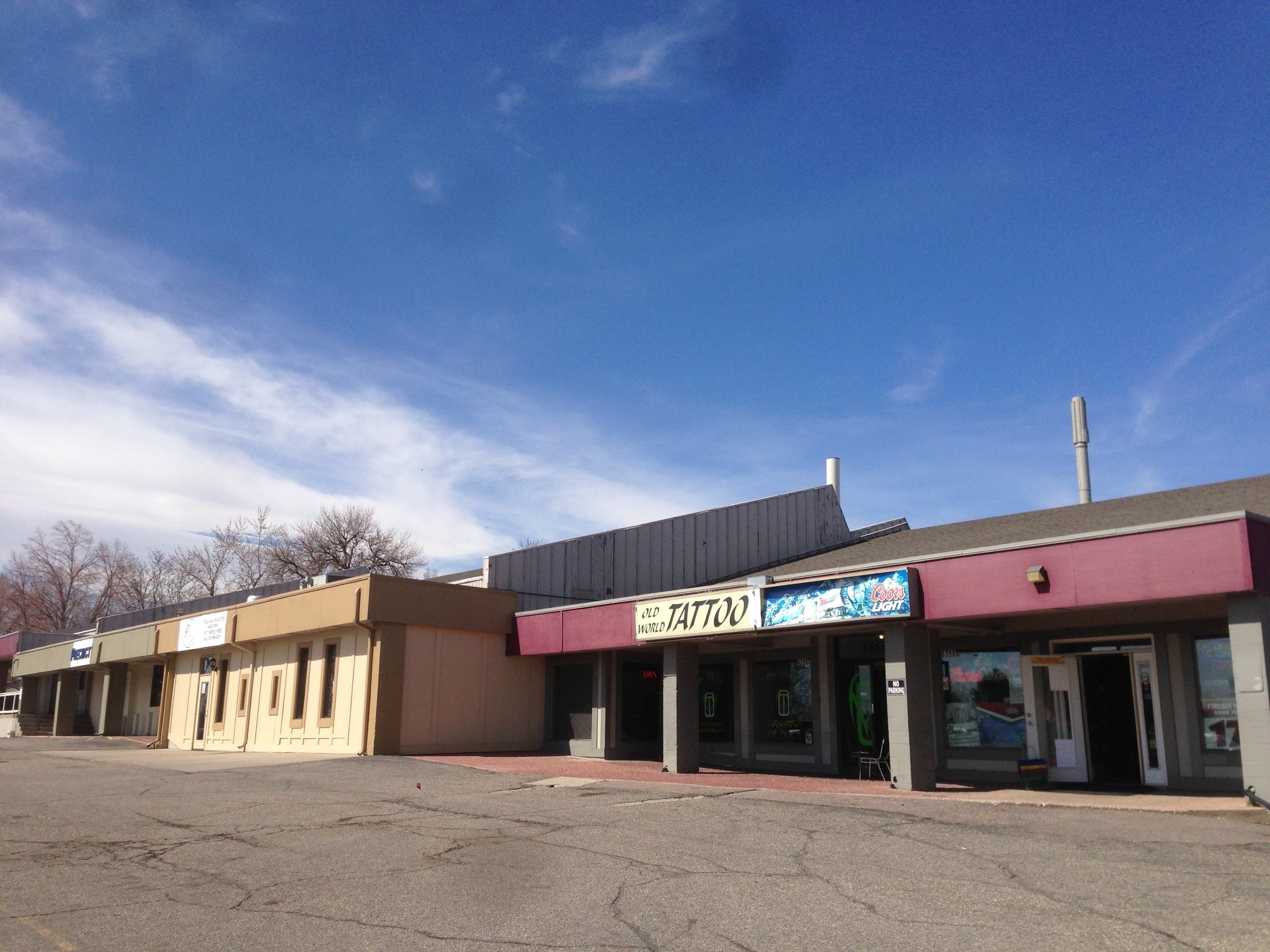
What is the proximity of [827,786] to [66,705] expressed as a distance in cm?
3925

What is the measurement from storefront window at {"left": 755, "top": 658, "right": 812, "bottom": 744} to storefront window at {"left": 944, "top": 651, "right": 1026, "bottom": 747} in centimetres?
324

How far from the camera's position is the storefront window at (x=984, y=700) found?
59.5 ft

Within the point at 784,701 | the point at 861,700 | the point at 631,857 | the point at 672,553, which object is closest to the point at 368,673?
the point at 672,553

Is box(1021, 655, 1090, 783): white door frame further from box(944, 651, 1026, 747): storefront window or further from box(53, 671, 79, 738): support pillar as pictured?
box(53, 671, 79, 738): support pillar

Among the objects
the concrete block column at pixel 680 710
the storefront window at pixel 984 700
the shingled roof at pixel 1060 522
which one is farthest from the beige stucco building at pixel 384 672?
the storefront window at pixel 984 700

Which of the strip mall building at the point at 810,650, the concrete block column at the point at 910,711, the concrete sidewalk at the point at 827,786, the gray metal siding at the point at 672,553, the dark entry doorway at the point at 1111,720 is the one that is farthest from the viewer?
the gray metal siding at the point at 672,553

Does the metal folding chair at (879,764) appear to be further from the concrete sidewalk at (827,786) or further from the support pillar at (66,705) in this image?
the support pillar at (66,705)

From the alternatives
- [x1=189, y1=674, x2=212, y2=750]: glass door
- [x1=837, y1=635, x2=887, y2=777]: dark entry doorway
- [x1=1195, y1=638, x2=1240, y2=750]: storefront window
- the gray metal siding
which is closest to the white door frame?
[x1=1195, y1=638, x2=1240, y2=750]: storefront window

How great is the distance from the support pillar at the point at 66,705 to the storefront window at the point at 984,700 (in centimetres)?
3999

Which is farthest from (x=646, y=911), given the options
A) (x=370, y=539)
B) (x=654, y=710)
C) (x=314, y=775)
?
(x=370, y=539)

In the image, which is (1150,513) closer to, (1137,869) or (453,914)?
(1137,869)

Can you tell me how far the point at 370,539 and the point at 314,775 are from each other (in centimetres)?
4334

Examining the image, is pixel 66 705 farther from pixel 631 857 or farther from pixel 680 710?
pixel 631 857

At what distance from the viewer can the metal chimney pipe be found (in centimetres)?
2986
